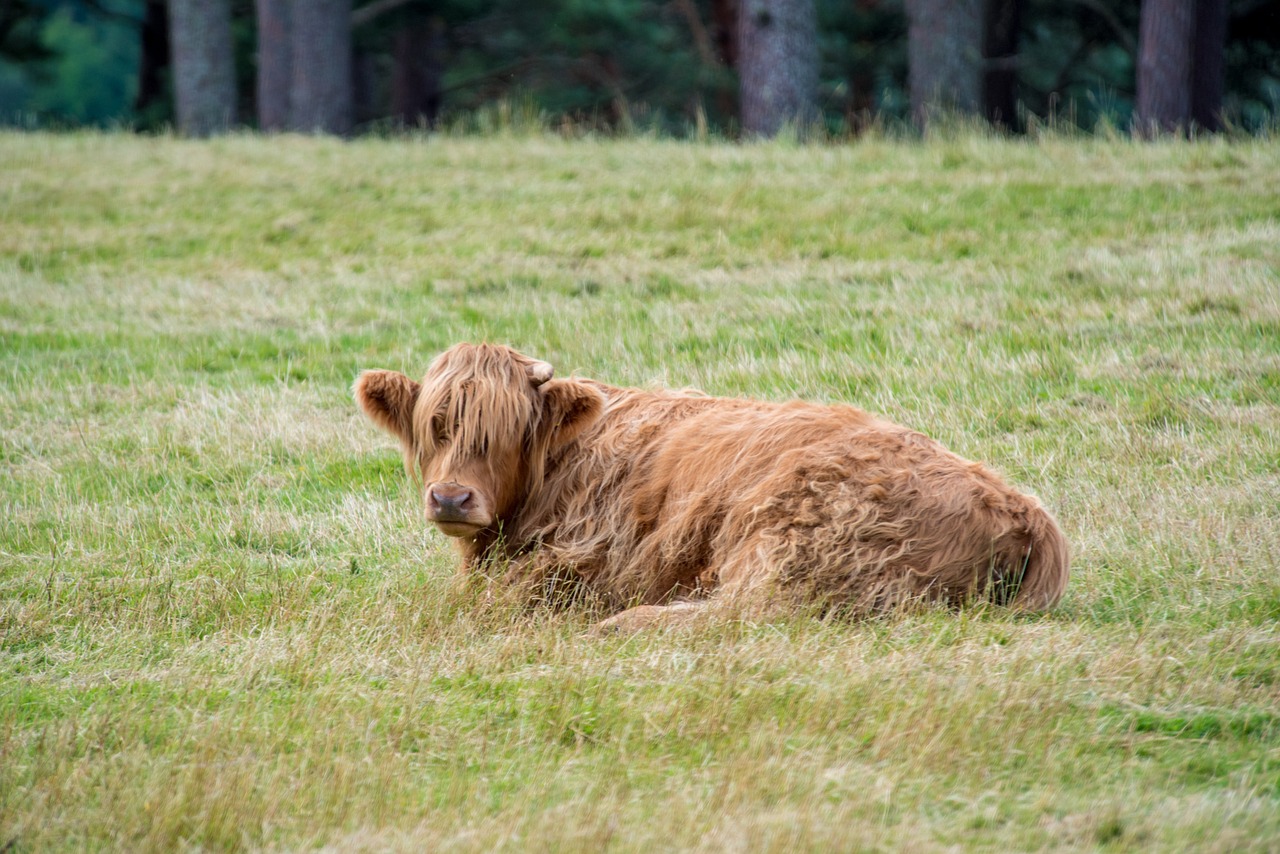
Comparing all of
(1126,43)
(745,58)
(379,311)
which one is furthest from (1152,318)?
(1126,43)

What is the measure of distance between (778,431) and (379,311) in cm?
620

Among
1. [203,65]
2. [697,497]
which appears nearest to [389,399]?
[697,497]

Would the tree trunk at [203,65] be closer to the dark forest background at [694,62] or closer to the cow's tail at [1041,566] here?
the dark forest background at [694,62]

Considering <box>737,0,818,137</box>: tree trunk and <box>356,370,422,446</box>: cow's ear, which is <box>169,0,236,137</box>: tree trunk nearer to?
<box>737,0,818,137</box>: tree trunk

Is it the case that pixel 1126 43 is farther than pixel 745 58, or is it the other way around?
pixel 1126 43

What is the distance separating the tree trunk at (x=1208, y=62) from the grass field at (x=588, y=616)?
19.0 feet

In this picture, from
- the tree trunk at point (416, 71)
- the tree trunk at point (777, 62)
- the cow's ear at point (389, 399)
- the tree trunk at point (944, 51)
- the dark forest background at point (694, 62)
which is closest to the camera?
the cow's ear at point (389, 399)

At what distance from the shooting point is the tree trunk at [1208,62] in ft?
61.4

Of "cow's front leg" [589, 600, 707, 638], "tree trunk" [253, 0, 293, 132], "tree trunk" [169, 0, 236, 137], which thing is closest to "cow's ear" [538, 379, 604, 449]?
"cow's front leg" [589, 600, 707, 638]

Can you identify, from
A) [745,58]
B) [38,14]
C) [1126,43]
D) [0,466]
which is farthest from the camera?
[38,14]

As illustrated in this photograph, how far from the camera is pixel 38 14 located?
2931cm

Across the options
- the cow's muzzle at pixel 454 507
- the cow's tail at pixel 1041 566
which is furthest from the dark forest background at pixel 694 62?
the cow's muzzle at pixel 454 507

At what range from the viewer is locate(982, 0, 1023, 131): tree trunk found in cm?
2319

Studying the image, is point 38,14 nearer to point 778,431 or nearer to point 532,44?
point 532,44
